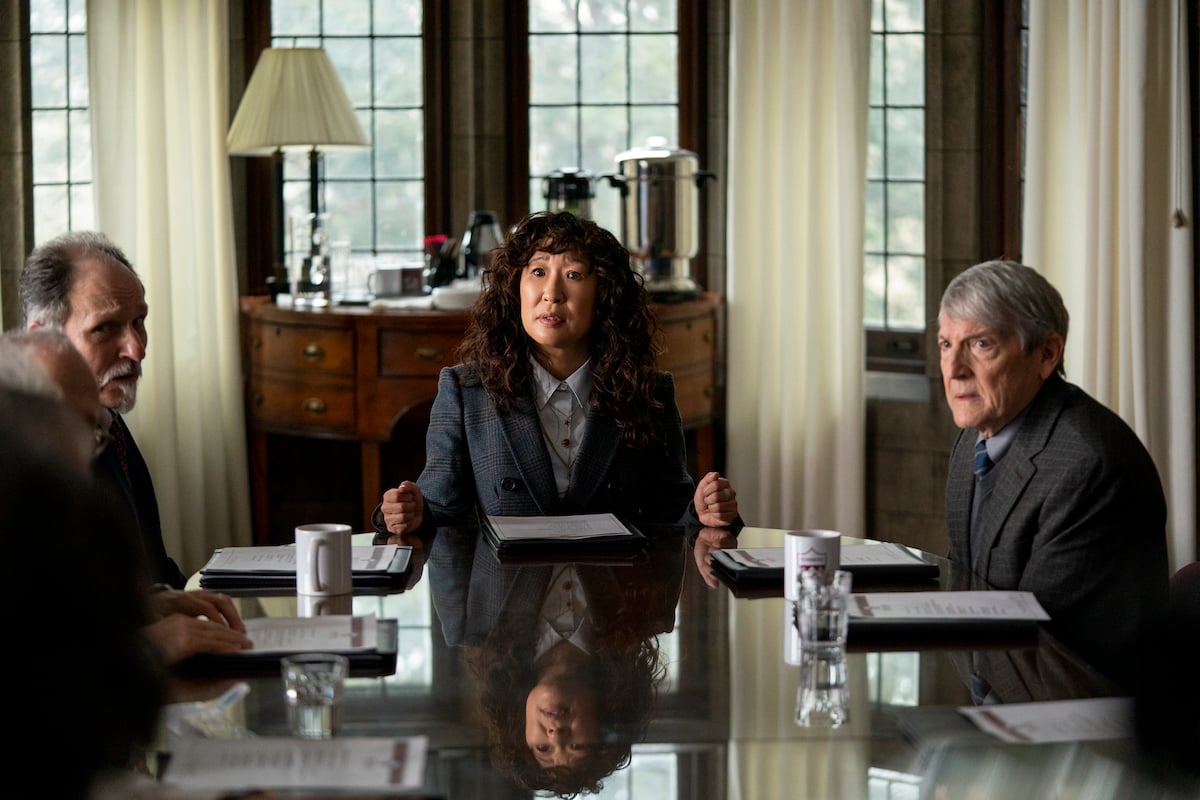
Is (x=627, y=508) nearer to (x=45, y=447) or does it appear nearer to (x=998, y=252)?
(x=45, y=447)

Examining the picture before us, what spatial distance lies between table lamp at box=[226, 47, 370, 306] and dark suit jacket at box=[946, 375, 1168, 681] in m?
2.69

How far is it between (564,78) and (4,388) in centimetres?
424

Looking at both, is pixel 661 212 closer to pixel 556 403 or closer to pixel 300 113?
pixel 300 113

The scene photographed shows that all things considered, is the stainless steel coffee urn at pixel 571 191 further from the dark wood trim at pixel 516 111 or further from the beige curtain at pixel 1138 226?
the beige curtain at pixel 1138 226

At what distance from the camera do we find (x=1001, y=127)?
4.51m

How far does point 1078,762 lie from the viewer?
52.1 inches

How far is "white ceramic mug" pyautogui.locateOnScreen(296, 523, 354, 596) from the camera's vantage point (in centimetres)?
200

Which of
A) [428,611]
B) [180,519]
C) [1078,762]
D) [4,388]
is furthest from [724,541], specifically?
[180,519]

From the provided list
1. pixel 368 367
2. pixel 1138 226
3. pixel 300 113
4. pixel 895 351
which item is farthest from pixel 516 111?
pixel 1138 226

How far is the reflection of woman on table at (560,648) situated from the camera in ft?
4.57

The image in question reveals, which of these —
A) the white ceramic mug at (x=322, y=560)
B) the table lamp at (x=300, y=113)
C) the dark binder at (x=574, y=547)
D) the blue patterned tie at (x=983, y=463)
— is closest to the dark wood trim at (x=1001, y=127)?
the table lamp at (x=300, y=113)

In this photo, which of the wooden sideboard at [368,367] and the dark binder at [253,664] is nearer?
the dark binder at [253,664]

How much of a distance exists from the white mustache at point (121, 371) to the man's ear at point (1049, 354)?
145 centimetres

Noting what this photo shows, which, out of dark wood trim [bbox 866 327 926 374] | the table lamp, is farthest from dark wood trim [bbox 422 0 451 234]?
dark wood trim [bbox 866 327 926 374]
